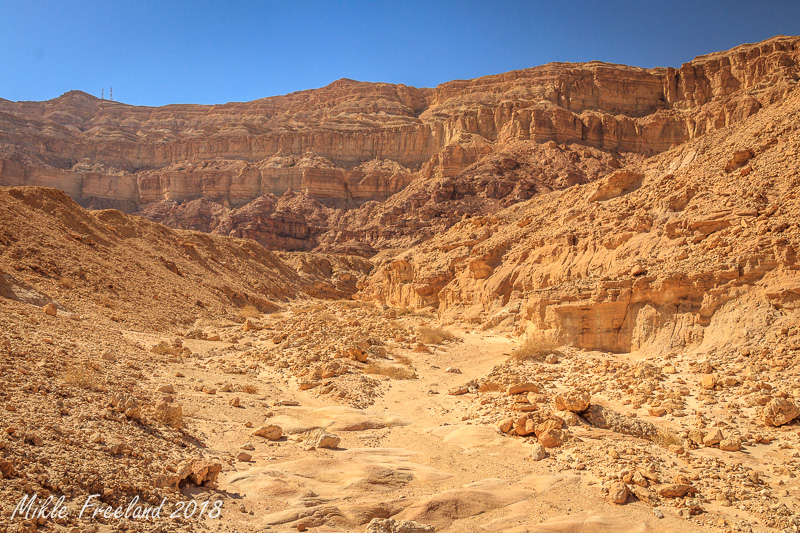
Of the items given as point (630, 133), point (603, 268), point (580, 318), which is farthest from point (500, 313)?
point (630, 133)

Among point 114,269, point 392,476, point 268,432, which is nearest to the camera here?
point 392,476

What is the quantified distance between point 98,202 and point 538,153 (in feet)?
232

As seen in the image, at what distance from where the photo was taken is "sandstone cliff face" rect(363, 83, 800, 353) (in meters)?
9.74

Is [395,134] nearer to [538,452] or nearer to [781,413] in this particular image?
[781,413]

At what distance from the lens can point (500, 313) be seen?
1803cm

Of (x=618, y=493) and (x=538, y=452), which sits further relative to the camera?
(x=538, y=452)

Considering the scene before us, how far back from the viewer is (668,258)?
39.3 feet

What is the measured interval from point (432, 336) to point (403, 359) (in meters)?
2.78

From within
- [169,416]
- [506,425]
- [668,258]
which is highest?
[668,258]

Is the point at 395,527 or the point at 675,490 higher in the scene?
the point at 675,490

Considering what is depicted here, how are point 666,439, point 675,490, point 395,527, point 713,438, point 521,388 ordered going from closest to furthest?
point 395,527 → point 675,490 → point 713,438 → point 666,439 → point 521,388

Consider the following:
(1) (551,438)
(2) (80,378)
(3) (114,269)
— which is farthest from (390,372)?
(3) (114,269)

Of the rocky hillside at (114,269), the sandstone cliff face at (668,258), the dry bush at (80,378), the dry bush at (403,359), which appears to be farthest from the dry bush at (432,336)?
the dry bush at (80,378)

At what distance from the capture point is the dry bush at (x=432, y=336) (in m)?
15.6
